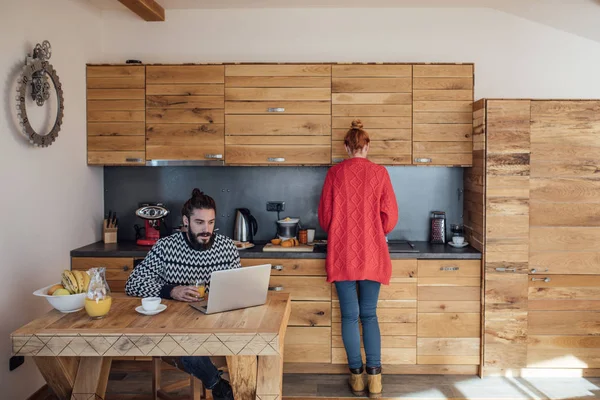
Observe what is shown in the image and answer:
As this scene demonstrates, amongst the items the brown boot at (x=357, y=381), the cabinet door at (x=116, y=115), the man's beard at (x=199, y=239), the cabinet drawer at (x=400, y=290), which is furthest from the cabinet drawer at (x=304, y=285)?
the cabinet door at (x=116, y=115)

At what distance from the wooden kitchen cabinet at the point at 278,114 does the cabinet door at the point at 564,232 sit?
4.86 feet

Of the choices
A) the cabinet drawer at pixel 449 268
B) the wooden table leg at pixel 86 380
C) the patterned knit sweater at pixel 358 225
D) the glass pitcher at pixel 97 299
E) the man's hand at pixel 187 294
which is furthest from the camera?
the cabinet drawer at pixel 449 268

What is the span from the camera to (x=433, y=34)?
4.32 meters

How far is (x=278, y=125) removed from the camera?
4105 mm

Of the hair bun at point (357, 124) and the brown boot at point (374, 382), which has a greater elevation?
the hair bun at point (357, 124)

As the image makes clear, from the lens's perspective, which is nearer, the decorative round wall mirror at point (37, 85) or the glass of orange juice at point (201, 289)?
the glass of orange juice at point (201, 289)

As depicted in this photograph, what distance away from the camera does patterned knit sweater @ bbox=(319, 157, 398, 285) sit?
3.53 meters

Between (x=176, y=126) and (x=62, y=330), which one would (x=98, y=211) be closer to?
(x=176, y=126)

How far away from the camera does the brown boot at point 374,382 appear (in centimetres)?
357

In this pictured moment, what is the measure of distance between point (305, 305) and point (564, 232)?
1.85 meters

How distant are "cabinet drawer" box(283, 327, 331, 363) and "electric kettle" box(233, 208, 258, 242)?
2.65 feet

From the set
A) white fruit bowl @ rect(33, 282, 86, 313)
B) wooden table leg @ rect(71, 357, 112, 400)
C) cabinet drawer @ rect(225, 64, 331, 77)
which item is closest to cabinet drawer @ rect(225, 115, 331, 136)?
cabinet drawer @ rect(225, 64, 331, 77)

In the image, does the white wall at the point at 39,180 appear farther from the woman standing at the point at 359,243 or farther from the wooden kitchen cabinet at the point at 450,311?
the wooden kitchen cabinet at the point at 450,311

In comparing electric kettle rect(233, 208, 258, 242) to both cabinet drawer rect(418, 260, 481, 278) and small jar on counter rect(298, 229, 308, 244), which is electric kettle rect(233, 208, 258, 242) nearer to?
small jar on counter rect(298, 229, 308, 244)
